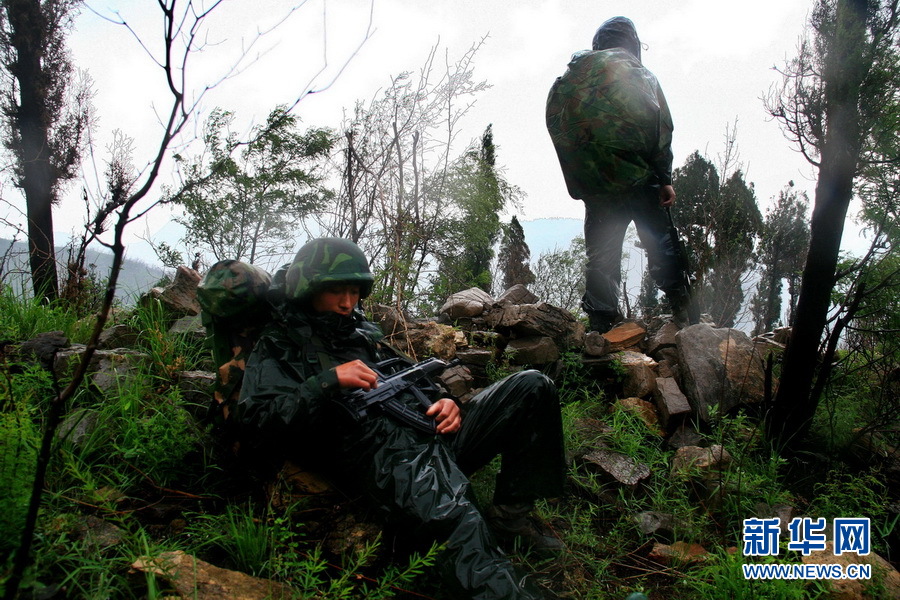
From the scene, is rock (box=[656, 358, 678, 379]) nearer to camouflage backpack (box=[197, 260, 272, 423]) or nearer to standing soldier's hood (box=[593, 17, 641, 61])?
standing soldier's hood (box=[593, 17, 641, 61])

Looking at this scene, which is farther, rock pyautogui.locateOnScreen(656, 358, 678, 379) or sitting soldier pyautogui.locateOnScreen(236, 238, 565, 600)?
rock pyautogui.locateOnScreen(656, 358, 678, 379)

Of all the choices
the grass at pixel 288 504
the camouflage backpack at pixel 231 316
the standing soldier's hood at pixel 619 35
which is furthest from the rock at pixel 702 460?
the standing soldier's hood at pixel 619 35

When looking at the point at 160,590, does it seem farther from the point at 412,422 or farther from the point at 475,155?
the point at 475,155

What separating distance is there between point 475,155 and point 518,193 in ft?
5.56

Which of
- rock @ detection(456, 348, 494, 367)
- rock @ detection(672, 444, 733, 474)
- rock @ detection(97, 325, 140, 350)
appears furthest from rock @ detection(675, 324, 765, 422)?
rock @ detection(97, 325, 140, 350)

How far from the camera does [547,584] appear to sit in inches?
97.0

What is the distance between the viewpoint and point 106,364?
3135 millimetres

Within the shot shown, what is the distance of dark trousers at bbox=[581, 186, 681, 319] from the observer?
4398 mm

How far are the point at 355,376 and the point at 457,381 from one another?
1530 mm

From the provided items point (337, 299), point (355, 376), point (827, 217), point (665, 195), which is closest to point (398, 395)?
point (355, 376)

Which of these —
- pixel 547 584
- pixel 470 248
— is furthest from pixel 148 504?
pixel 470 248

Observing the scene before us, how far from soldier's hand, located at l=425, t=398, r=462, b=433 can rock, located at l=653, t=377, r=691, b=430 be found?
1.93m

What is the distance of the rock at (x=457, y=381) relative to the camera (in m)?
3.58

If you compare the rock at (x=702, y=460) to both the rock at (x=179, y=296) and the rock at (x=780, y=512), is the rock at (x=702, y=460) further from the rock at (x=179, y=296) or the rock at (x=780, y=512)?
the rock at (x=179, y=296)
